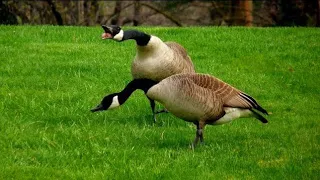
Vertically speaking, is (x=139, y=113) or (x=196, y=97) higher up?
(x=196, y=97)

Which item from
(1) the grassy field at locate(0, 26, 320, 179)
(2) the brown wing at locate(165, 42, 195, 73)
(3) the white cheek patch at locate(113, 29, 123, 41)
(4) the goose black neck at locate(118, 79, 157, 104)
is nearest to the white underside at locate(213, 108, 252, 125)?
(1) the grassy field at locate(0, 26, 320, 179)

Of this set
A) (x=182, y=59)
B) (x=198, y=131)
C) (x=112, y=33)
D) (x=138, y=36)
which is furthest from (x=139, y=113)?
(x=112, y=33)

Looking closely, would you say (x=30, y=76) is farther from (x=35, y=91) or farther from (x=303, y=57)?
(x=303, y=57)

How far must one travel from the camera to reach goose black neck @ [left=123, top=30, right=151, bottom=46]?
31.7ft

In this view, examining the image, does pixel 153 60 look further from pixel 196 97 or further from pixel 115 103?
pixel 196 97

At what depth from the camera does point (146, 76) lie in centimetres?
1062

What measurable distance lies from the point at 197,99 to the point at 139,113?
2884 mm

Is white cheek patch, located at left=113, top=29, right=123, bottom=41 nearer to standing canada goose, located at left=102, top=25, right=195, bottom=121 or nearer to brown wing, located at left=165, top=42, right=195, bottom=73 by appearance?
standing canada goose, located at left=102, top=25, right=195, bottom=121

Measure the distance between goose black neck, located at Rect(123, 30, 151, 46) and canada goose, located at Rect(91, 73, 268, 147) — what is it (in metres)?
0.63

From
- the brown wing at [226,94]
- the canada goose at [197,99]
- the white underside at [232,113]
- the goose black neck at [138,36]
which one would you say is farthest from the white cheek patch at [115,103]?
the white underside at [232,113]

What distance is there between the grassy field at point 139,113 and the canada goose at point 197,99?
50cm

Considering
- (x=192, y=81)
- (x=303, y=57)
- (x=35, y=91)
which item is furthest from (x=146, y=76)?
(x=303, y=57)

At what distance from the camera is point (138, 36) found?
1005 centimetres

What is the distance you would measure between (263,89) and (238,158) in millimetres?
5225
